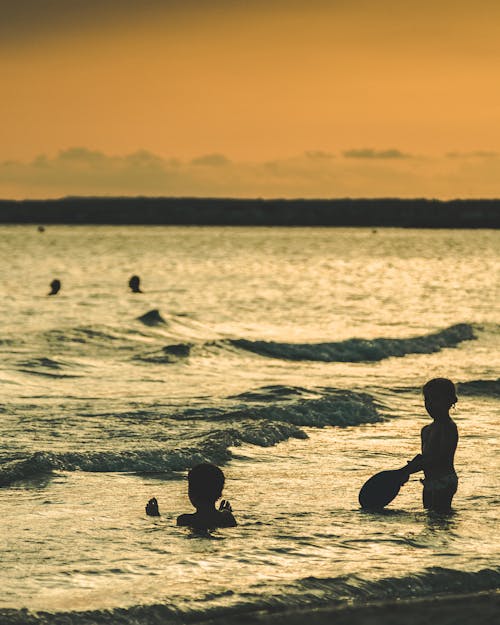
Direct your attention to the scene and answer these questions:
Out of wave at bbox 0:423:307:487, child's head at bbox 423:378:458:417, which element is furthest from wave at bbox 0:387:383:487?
child's head at bbox 423:378:458:417

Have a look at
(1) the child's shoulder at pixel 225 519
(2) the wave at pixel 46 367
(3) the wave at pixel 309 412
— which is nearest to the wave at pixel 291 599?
(1) the child's shoulder at pixel 225 519

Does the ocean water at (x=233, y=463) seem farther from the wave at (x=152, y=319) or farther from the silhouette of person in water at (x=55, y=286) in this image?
the silhouette of person in water at (x=55, y=286)

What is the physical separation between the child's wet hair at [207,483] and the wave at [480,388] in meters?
9.23

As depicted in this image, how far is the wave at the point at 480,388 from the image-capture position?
17825 millimetres

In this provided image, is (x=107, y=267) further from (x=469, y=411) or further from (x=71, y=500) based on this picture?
(x=71, y=500)

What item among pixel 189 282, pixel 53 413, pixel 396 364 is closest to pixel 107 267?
pixel 189 282

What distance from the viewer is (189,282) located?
60031mm

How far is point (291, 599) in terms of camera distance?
290 inches

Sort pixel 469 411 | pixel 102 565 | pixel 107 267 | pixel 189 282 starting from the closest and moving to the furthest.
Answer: pixel 102 565, pixel 469 411, pixel 189 282, pixel 107 267

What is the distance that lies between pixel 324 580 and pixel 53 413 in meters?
Result: 8.66

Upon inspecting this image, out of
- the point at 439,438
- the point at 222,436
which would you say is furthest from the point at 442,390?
the point at 222,436

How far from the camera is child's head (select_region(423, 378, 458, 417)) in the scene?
9.16 meters

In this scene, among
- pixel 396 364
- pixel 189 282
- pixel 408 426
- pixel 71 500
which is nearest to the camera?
pixel 71 500

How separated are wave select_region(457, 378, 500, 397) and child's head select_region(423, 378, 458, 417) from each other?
864 cm
